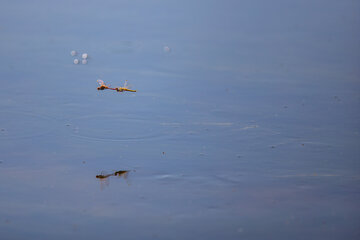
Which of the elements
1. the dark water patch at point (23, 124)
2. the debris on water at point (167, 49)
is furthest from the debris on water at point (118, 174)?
the debris on water at point (167, 49)

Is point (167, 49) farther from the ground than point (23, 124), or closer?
farther from the ground

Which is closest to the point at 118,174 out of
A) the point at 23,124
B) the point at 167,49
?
the point at 23,124

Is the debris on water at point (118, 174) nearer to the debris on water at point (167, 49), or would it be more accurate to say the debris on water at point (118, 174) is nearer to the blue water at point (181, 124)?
the blue water at point (181, 124)

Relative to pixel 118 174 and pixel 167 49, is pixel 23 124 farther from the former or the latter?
pixel 167 49

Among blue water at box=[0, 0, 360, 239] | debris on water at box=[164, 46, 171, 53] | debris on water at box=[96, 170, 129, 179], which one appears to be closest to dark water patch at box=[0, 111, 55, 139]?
blue water at box=[0, 0, 360, 239]

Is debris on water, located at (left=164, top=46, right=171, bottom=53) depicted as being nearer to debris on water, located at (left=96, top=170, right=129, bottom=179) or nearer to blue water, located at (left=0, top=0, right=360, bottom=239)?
blue water, located at (left=0, top=0, right=360, bottom=239)

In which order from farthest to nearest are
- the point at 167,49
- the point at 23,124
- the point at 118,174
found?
the point at 167,49 → the point at 23,124 → the point at 118,174

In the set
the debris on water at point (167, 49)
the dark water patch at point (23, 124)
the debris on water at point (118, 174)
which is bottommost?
the debris on water at point (118, 174)

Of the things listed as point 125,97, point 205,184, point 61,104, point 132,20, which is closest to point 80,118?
point 61,104

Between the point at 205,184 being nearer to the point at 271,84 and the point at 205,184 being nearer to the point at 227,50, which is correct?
the point at 271,84
